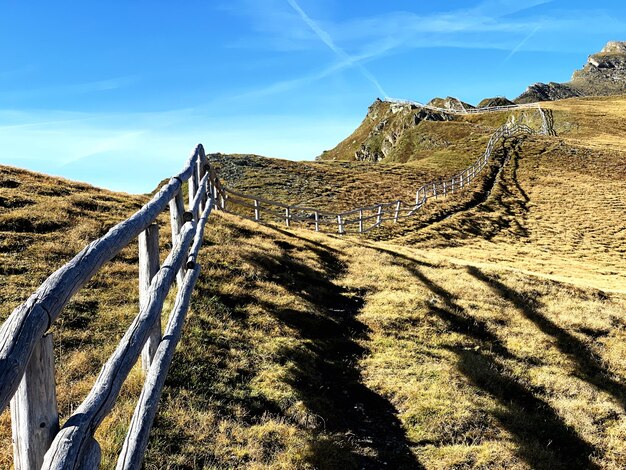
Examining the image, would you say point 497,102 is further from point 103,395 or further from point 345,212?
point 103,395

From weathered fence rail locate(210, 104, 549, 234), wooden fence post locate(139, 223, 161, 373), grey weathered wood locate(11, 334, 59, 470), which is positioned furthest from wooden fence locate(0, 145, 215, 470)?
weathered fence rail locate(210, 104, 549, 234)

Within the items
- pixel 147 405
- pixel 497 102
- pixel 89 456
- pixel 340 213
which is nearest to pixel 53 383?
pixel 89 456

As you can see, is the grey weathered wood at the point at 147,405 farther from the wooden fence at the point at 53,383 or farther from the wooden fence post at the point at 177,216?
the wooden fence post at the point at 177,216

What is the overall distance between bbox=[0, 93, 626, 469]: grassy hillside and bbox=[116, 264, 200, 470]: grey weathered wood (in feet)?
3.44

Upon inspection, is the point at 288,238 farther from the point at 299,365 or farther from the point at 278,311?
the point at 299,365

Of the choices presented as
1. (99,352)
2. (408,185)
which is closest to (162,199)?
(99,352)

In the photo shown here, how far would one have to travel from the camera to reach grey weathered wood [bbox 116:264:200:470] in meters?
3.38

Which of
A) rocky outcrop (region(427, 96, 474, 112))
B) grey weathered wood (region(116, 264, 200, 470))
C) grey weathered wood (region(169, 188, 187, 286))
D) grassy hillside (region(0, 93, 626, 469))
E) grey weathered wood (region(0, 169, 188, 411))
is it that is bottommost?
grassy hillside (region(0, 93, 626, 469))

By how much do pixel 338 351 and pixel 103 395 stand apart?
6.41m

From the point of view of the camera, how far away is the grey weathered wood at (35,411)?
2.55 metres

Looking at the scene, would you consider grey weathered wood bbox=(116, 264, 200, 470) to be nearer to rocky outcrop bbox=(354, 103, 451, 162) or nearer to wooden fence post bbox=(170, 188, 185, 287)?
wooden fence post bbox=(170, 188, 185, 287)

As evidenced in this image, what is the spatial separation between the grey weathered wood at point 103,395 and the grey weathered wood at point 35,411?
0.46 feet

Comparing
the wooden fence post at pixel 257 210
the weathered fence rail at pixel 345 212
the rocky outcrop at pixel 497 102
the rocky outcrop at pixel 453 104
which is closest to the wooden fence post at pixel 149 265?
the weathered fence rail at pixel 345 212

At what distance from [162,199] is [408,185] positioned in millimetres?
41275
